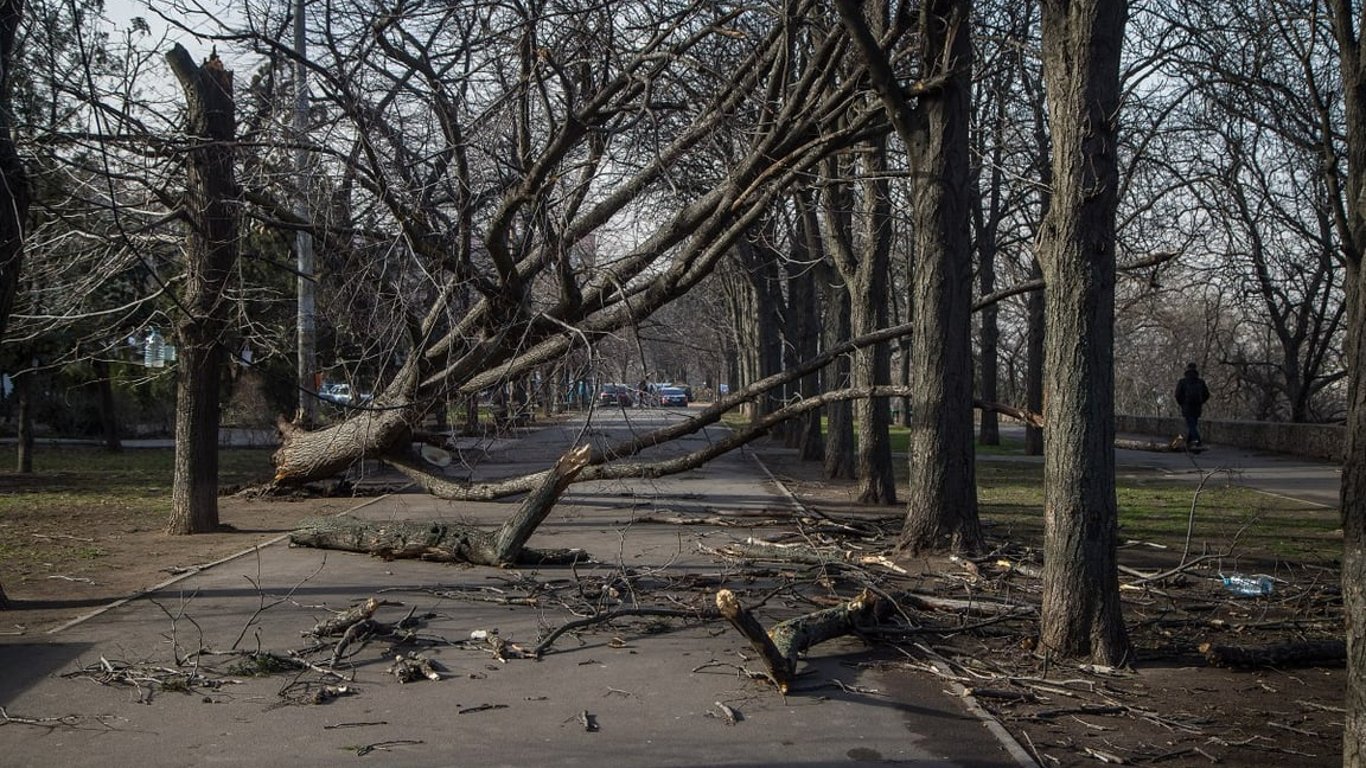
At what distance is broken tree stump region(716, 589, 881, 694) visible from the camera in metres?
7.06

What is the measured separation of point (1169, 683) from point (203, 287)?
11.5 m

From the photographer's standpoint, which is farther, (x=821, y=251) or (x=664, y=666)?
(x=821, y=251)

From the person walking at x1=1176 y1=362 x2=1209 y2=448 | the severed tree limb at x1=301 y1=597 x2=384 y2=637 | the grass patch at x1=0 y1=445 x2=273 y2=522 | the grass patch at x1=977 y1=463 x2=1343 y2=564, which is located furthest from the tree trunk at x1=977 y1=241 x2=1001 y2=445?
the severed tree limb at x1=301 y1=597 x2=384 y2=637

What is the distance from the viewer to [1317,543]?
14.1 metres

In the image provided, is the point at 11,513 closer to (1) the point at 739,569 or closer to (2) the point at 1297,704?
(1) the point at 739,569

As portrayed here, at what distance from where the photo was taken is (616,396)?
39.9 feet

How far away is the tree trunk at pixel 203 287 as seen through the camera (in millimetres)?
13930

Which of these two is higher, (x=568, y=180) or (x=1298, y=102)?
(x=1298, y=102)

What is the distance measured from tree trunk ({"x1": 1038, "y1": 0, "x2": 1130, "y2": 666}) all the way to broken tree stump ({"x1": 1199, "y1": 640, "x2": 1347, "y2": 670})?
59 cm

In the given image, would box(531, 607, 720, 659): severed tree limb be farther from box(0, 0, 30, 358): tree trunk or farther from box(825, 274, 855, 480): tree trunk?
box(825, 274, 855, 480): tree trunk

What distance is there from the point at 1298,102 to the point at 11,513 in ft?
68.5

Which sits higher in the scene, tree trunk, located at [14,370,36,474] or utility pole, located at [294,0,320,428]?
utility pole, located at [294,0,320,428]

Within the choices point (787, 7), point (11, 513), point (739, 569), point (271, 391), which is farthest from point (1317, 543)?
point (271, 391)

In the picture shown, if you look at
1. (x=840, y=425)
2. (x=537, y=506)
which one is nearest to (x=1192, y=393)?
(x=840, y=425)
